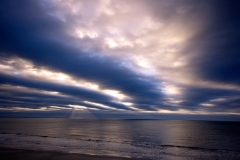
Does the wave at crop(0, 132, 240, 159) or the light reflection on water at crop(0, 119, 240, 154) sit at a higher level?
the wave at crop(0, 132, 240, 159)

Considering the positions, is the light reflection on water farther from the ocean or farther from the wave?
the wave

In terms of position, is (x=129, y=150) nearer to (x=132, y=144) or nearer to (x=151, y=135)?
(x=132, y=144)

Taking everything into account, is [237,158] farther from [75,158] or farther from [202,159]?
[75,158]

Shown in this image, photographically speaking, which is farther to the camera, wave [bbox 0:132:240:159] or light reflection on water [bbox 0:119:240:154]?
light reflection on water [bbox 0:119:240:154]

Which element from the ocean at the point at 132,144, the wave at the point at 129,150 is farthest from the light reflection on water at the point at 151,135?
the wave at the point at 129,150

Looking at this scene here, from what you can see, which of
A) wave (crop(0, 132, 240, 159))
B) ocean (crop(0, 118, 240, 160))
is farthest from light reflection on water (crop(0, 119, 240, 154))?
wave (crop(0, 132, 240, 159))

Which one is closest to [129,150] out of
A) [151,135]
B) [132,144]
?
[132,144]

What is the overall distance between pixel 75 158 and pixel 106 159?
372 centimetres

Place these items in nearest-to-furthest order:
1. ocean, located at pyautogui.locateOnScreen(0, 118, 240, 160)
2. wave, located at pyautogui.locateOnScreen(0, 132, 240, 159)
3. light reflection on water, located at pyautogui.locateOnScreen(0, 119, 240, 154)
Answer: wave, located at pyautogui.locateOnScreen(0, 132, 240, 159) < ocean, located at pyautogui.locateOnScreen(0, 118, 240, 160) < light reflection on water, located at pyautogui.locateOnScreen(0, 119, 240, 154)

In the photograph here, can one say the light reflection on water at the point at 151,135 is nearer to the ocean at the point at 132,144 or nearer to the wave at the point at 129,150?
the ocean at the point at 132,144

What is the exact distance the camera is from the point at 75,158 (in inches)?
739

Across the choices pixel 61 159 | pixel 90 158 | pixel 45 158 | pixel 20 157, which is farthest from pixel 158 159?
pixel 20 157

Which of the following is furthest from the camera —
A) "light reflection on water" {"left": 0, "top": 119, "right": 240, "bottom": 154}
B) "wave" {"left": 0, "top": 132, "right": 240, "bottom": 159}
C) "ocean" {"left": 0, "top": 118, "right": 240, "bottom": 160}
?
"light reflection on water" {"left": 0, "top": 119, "right": 240, "bottom": 154}

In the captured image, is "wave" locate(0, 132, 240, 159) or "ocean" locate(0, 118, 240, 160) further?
"ocean" locate(0, 118, 240, 160)
